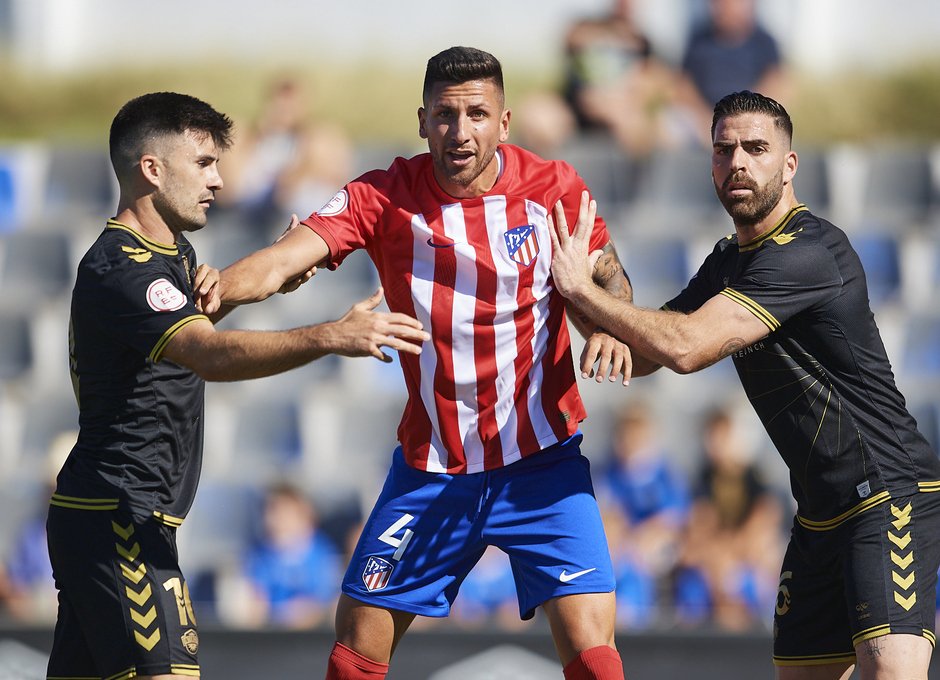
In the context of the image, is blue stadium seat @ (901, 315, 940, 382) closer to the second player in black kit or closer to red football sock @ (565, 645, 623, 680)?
the second player in black kit

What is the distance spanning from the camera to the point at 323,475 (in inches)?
307

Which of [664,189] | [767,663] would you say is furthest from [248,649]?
[664,189]

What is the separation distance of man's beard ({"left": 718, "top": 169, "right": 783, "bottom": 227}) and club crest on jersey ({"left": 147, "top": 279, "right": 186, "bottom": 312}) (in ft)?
6.38

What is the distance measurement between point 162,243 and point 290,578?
4.02 metres

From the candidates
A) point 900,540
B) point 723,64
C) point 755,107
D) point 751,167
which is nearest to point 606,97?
point 723,64

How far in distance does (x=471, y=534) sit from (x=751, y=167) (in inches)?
66.5

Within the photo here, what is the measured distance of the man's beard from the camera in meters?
3.61

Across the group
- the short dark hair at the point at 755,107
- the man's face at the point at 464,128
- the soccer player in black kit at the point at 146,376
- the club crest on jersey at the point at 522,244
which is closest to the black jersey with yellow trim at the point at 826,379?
the short dark hair at the point at 755,107

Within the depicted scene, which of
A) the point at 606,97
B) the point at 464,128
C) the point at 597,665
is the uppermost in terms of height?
the point at 606,97

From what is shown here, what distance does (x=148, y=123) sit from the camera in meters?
3.52

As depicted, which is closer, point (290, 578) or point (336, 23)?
point (290, 578)

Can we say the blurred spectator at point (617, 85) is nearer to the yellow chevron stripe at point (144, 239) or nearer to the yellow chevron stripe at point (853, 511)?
the yellow chevron stripe at point (853, 511)

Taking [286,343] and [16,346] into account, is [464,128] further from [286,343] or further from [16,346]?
[16,346]

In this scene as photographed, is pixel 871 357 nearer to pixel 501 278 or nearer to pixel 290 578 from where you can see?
pixel 501 278
